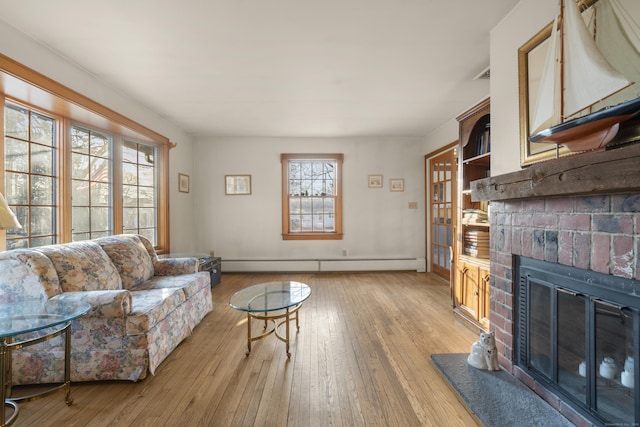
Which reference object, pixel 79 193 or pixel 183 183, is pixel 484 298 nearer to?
pixel 79 193

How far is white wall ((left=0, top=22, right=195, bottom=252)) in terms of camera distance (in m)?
2.15

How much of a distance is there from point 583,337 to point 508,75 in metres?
1.71

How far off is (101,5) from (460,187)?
3.37 metres

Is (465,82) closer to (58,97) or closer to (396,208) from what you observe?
(396,208)

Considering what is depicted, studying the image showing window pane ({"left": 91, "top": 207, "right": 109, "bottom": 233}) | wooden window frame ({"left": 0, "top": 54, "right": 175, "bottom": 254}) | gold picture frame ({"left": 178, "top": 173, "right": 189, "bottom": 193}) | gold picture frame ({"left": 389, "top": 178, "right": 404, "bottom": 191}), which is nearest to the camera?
wooden window frame ({"left": 0, "top": 54, "right": 175, "bottom": 254})

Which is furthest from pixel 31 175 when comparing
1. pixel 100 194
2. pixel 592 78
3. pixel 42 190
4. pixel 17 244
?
pixel 592 78

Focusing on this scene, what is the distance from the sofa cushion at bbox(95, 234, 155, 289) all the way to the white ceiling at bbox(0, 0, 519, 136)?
168cm

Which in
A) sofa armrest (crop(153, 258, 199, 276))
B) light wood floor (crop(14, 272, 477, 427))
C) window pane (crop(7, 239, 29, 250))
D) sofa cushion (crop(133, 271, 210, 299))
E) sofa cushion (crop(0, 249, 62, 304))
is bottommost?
light wood floor (crop(14, 272, 477, 427))

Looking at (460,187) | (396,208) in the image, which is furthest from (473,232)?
(396,208)

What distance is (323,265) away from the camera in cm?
520

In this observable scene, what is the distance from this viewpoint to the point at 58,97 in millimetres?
2463

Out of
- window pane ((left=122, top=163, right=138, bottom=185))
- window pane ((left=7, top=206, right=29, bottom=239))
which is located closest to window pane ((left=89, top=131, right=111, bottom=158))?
window pane ((left=122, top=163, right=138, bottom=185))

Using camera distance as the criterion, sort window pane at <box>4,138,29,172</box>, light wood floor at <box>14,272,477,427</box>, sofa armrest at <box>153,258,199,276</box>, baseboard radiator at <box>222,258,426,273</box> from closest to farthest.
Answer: light wood floor at <box>14,272,477,427</box> < window pane at <box>4,138,29,172</box> < sofa armrest at <box>153,258,199,276</box> < baseboard radiator at <box>222,258,426,273</box>

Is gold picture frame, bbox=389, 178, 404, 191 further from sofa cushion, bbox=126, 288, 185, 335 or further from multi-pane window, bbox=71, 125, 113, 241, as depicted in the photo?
multi-pane window, bbox=71, 125, 113, 241
